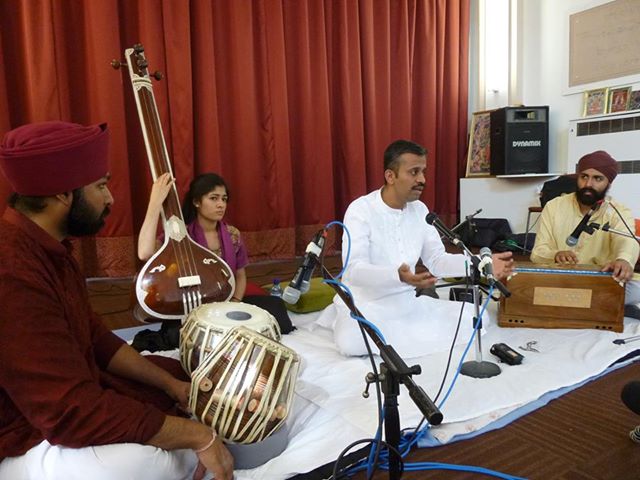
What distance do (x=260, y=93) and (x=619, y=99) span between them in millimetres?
3171

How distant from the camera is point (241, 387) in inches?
52.6

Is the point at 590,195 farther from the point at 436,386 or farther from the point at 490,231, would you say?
the point at 490,231

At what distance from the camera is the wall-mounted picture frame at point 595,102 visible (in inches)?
179

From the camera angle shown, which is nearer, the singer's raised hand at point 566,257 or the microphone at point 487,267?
the microphone at point 487,267

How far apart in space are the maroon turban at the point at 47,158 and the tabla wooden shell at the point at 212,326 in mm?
606

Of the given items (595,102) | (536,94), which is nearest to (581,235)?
(595,102)

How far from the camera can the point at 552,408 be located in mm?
1750

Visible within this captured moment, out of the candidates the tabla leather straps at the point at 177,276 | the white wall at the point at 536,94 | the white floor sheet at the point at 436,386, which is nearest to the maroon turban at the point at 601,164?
the white floor sheet at the point at 436,386

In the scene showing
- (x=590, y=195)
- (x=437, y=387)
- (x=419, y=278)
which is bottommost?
(x=437, y=387)

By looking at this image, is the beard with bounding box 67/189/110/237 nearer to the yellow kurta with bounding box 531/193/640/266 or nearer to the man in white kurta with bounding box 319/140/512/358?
the man in white kurta with bounding box 319/140/512/358

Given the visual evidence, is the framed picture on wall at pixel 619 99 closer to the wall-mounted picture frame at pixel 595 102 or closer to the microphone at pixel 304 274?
the wall-mounted picture frame at pixel 595 102

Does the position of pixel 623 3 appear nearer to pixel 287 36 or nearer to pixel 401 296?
pixel 287 36

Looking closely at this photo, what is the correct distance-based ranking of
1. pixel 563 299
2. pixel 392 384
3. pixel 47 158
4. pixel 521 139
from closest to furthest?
pixel 392 384 < pixel 47 158 < pixel 563 299 < pixel 521 139

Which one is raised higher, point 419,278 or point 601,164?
point 601,164
